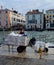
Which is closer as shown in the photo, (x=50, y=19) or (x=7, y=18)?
(x=50, y=19)

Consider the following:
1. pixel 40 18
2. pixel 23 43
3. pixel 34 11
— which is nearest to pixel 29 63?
pixel 23 43

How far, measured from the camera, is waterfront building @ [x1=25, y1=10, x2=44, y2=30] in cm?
7419

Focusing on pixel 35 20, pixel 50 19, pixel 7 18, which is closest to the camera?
pixel 50 19

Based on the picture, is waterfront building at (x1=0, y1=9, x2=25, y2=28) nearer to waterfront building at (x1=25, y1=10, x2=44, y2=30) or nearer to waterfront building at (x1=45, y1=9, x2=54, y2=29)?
waterfront building at (x1=25, y1=10, x2=44, y2=30)

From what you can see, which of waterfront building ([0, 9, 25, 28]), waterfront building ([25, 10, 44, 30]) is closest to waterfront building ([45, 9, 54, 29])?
waterfront building ([25, 10, 44, 30])

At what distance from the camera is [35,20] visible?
249 feet

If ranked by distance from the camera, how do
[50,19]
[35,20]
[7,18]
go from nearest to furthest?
[50,19] < [35,20] < [7,18]

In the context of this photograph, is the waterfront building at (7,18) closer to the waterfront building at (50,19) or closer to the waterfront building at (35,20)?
the waterfront building at (35,20)

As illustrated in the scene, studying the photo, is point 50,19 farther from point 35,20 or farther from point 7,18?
point 7,18

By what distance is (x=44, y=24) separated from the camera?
7644cm

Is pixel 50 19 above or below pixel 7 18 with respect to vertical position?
below

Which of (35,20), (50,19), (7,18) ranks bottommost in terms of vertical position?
(35,20)

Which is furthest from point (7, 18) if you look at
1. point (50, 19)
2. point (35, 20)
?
point (50, 19)

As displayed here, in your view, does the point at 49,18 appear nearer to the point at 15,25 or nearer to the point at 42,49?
the point at 15,25
